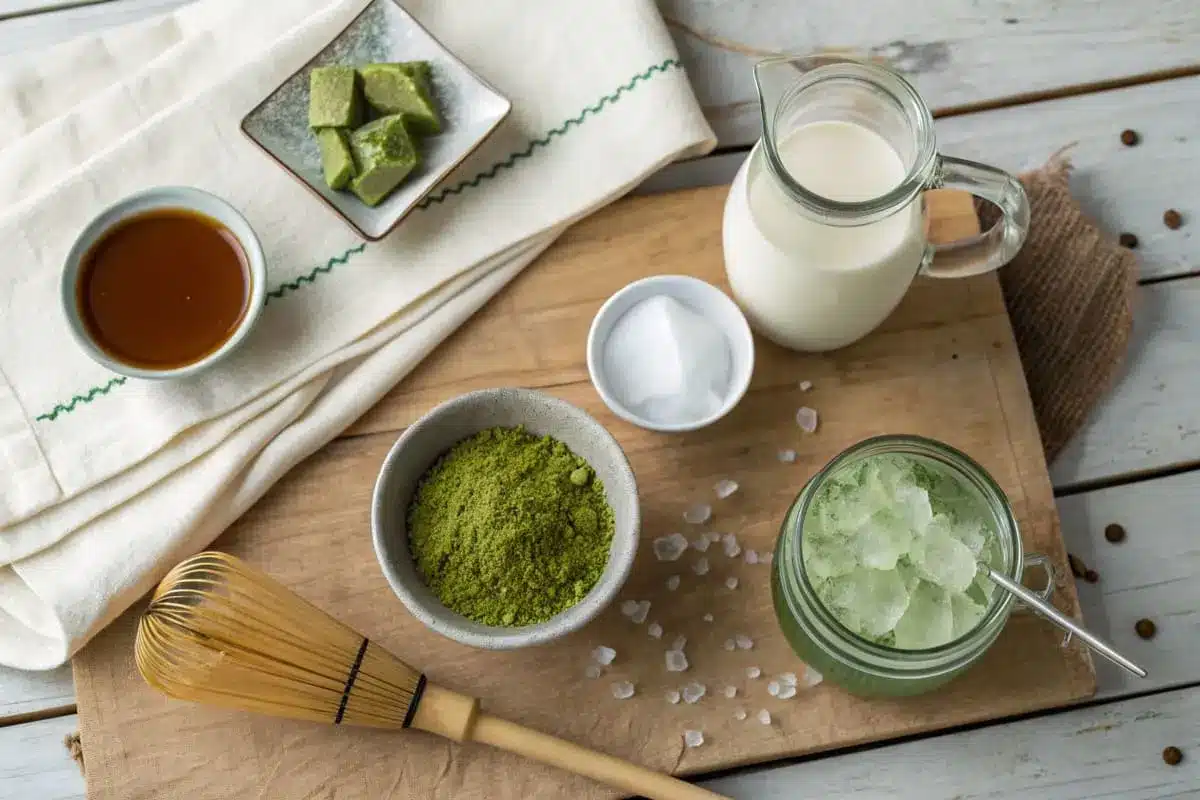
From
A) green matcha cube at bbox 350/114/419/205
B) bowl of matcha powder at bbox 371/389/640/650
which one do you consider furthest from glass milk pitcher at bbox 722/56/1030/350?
green matcha cube at bbox 350/114/419/205

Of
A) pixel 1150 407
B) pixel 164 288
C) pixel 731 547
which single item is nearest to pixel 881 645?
pixel 731 547

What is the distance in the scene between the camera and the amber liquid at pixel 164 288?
109cm

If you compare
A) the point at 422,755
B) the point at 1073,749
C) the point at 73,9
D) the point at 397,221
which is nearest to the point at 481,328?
the point at 397,221

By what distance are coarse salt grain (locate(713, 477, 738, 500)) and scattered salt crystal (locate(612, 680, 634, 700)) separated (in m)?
0.22

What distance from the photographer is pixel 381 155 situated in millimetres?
1093

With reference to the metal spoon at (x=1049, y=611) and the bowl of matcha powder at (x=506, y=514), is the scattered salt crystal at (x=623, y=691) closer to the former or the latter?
the bowl of matcha powder at (x=506, y=514)

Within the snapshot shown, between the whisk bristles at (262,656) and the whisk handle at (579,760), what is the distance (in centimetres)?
8

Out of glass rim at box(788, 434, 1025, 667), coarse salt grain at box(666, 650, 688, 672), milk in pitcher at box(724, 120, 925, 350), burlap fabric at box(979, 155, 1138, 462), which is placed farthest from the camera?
burlap fabric at box(979, 155, 1138, 462)

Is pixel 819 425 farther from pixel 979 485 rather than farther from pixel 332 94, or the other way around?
pixel 332 94

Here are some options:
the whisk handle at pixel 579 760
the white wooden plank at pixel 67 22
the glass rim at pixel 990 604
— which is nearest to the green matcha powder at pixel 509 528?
the whisk handle at pixel 579 760

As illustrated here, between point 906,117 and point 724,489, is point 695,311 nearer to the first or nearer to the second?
point 724,489

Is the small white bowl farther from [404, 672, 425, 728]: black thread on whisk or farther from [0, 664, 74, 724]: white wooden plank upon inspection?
A: [0, 664, 74, 724]: white wooden plank

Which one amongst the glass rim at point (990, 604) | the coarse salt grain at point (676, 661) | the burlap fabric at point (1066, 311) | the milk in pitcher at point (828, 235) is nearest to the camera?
the glass rim at point (990, 604)

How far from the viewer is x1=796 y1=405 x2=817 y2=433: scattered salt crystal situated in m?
1.14
